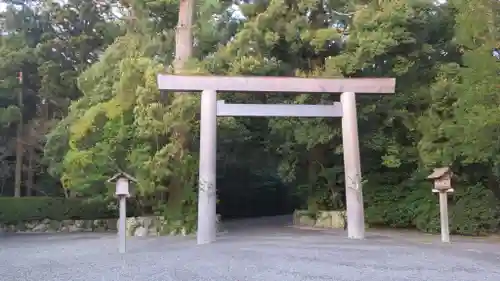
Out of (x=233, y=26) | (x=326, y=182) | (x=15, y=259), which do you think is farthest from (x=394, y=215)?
(x=15, y=259)

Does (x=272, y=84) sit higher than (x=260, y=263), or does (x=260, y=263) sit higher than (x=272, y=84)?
(x=272, y=84)

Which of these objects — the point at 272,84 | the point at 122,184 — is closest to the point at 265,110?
the point at 272,84

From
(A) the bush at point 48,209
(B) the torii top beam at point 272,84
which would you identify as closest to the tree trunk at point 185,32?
(B) the torii top beam at point 272,84

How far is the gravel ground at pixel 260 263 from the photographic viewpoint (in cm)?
600

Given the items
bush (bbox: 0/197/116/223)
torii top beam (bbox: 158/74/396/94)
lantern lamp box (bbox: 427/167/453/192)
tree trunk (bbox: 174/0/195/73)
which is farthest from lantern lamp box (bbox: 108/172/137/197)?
bush (bbox: 0/197/116/223)

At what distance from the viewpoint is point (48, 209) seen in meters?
17.2

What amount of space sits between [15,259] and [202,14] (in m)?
8.95

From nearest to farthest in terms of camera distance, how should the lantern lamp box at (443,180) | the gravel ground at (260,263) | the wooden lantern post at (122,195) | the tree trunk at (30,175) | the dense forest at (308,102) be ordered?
1. the gravel ground at (260,263)
2. the wooden lantern post at (122,195)
3. the lantern lamp box at (443,180)
4. the dense forest at (308,102)
5. the tree trunk at (30,175)

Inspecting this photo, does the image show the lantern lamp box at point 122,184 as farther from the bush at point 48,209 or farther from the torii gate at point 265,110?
the bush at point 48,209

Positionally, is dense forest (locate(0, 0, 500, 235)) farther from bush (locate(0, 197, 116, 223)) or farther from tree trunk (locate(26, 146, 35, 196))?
tree trunk (locate(26, 146, 35, 196))

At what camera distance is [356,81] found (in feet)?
37.0

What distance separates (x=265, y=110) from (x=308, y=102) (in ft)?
11.7

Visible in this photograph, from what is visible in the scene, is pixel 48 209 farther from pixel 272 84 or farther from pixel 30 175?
pixel 272 84

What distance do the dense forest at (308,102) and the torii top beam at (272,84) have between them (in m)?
1.09
